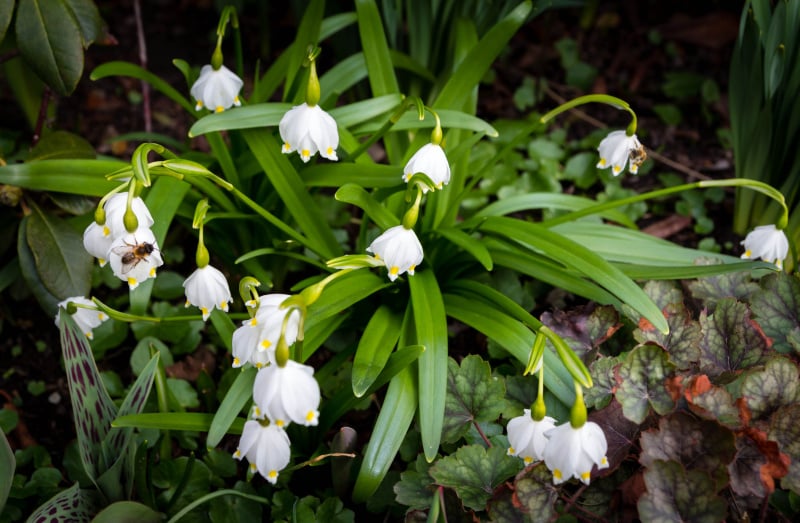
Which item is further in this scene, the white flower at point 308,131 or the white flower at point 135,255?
the white flower at point 308,131

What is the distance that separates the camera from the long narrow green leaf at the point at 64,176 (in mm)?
1991

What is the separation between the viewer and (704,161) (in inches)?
116

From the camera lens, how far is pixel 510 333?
186 centimetres

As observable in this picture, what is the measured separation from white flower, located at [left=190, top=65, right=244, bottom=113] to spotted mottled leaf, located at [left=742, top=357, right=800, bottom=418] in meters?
1.40

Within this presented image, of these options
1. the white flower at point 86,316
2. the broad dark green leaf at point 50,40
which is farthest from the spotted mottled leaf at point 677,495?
the broad dark green leaf at point 50,40

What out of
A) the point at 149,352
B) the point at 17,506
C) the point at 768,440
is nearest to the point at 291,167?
the point at 149,352

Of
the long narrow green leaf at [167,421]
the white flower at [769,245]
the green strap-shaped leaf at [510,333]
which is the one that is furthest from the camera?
the white flower at [769,245]

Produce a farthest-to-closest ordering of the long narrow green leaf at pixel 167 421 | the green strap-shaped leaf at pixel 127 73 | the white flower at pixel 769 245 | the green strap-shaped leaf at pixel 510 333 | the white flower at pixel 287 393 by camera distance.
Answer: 1. the green strap-shaped leaf at pixel 127 73
2. the white flower at pixel 769 245
3. the green strap-shaped leaf at pixel 510 333
4. the long narrow green leaf at pixel 167 421
5. the white flower at pixel 287 393

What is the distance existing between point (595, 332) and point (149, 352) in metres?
1.19

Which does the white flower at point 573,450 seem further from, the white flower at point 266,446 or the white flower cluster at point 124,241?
the white flower cluster at point 124,241

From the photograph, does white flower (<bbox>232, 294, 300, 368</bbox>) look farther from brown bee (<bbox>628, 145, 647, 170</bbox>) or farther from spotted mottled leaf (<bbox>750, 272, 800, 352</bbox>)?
spotted mottled leaf (<bbox>750, 272, 800, 352</bbox>)

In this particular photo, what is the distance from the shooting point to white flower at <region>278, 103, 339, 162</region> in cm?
168

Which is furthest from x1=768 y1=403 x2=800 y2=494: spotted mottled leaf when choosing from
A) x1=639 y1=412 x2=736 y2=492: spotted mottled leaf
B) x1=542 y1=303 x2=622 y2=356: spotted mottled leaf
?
x1=542 y1=303 x2=622 y2=356: spotted mottled leaf

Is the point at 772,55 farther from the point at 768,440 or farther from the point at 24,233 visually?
the point at 24,233
